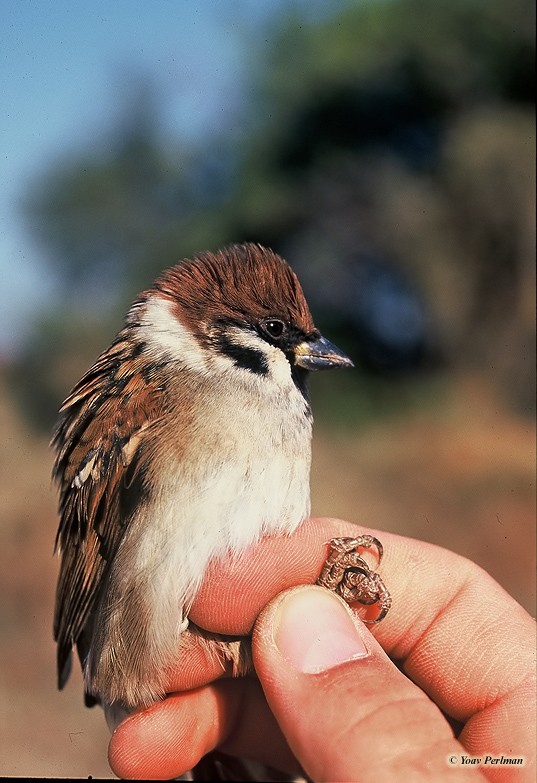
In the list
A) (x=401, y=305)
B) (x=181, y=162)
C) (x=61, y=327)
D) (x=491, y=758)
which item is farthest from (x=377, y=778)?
(x=401, y=305)

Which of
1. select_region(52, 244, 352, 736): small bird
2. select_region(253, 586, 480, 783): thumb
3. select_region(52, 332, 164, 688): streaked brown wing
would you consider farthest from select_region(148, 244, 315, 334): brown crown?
select_region(253, 586, 480, 783): thumb

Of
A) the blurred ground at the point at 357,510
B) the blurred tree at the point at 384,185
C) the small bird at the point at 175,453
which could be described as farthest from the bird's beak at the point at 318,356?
the blurred tree at the point at 384,185

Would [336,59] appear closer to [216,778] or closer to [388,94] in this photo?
[388,94]

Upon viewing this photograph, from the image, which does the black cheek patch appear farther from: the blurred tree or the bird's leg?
the blurred tree

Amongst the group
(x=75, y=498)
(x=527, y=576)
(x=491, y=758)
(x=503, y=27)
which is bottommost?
(x=527, y=576)

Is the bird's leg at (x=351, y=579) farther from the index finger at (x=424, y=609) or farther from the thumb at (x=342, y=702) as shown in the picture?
the thumb at (x=342, y=702)
